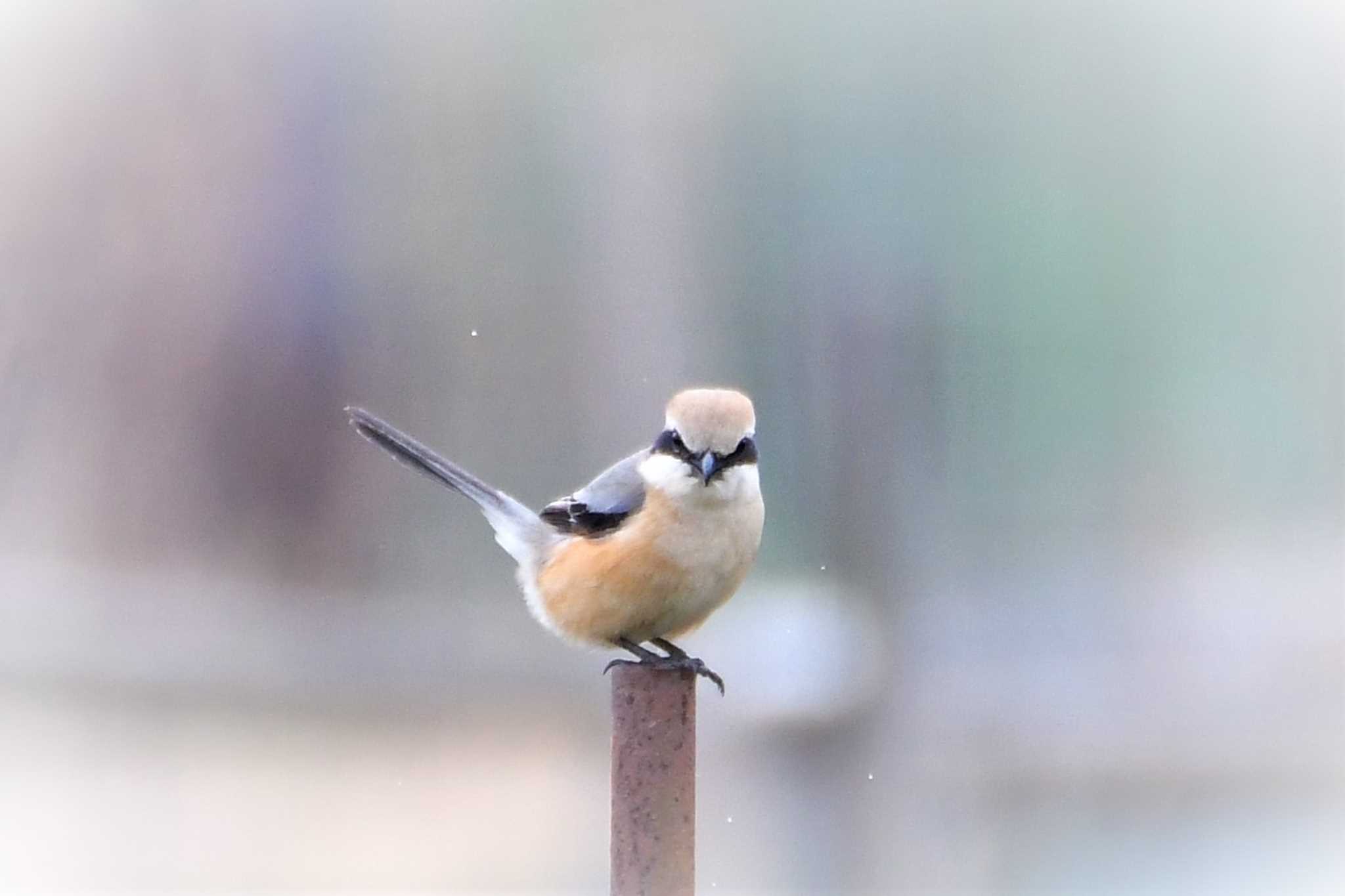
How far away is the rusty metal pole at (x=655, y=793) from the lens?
3.74 ft

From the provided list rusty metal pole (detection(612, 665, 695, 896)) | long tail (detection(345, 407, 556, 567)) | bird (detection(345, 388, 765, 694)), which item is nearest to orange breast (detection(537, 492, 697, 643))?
bird (detection(345, 388, 765, 694))

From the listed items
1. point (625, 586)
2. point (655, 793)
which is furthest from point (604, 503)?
point (655, 793)

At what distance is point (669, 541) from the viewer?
1505mm

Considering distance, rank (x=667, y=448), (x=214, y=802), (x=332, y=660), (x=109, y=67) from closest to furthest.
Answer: (x=667, y=448), (x=109, y=67), (x=214, y=802), (x=332, y=660)

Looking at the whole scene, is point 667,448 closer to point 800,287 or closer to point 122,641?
point 800,287

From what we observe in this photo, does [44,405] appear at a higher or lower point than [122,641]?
higher

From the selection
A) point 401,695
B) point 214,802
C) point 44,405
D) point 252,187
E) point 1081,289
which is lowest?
point 214,802

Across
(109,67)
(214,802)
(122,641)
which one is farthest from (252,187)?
(214,802)

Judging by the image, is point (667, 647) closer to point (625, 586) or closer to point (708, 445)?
point (625, 586)

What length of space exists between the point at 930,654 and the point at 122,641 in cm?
179

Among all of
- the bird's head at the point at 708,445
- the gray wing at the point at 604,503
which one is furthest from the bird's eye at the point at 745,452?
the gray wing at the point at 604,503

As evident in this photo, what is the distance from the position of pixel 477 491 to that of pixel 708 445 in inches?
17.5

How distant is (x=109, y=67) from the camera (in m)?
2.54

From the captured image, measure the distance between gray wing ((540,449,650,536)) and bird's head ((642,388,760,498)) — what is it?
0.07 metres
